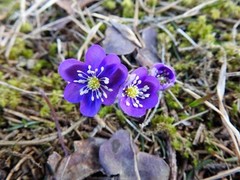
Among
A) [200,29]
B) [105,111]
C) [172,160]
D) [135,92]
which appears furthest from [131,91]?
[200,29]

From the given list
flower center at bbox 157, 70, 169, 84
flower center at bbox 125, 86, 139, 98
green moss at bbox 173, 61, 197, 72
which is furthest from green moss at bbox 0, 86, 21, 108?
green moss at bbox 173, 61, 197, 72

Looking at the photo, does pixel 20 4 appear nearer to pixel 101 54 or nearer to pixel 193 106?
pixel 101 54

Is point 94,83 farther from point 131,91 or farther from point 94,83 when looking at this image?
point 131,91

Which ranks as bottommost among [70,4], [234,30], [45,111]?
[45,111]

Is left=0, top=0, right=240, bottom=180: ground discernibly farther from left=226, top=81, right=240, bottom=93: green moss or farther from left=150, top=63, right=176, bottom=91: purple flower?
left=150, top=63, right=176, bottom=91: purple flower

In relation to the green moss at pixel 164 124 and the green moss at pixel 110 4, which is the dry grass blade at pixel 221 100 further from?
the green moss at pixel 110 4
